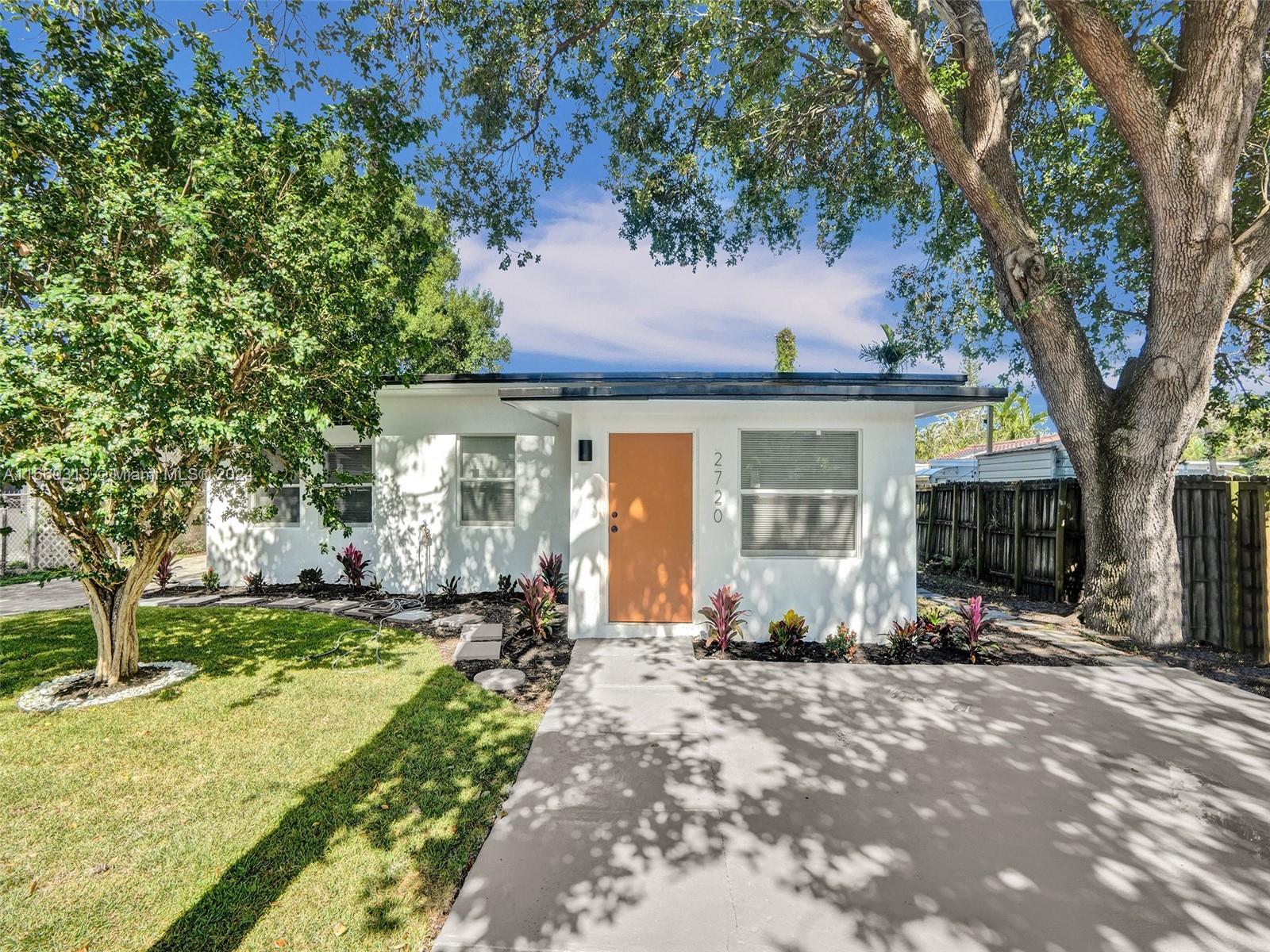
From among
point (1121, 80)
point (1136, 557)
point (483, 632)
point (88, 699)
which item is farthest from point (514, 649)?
point (1121, 80)

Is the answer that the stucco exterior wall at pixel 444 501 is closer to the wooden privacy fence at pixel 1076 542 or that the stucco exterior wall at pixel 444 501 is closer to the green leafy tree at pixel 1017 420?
the wooden privacy fence at pixel 1076 542

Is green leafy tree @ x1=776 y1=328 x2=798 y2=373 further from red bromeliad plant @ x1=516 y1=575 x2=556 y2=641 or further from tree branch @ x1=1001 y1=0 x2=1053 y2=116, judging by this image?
red bromeliad plant @ x1=516 y1=575 x2=556 y2=641

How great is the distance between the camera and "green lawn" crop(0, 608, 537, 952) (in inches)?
84.1

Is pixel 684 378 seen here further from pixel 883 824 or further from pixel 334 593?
pixel 334 593

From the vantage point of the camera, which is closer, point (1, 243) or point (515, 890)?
point (515, 890)

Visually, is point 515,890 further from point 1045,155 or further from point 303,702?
point 1045,155

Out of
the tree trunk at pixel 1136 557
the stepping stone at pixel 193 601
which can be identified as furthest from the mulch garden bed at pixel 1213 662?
the stepping stone at pixel 193 601

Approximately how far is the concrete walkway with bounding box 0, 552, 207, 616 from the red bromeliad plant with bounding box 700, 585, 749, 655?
7.61 m

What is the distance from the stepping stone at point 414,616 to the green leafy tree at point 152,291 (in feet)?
7.49

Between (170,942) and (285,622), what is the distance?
5083 mm

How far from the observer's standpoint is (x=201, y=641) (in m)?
5.78

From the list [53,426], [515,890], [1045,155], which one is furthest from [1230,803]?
[1045,155]

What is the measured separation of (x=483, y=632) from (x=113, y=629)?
3.15 meters

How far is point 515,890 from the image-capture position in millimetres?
2309
